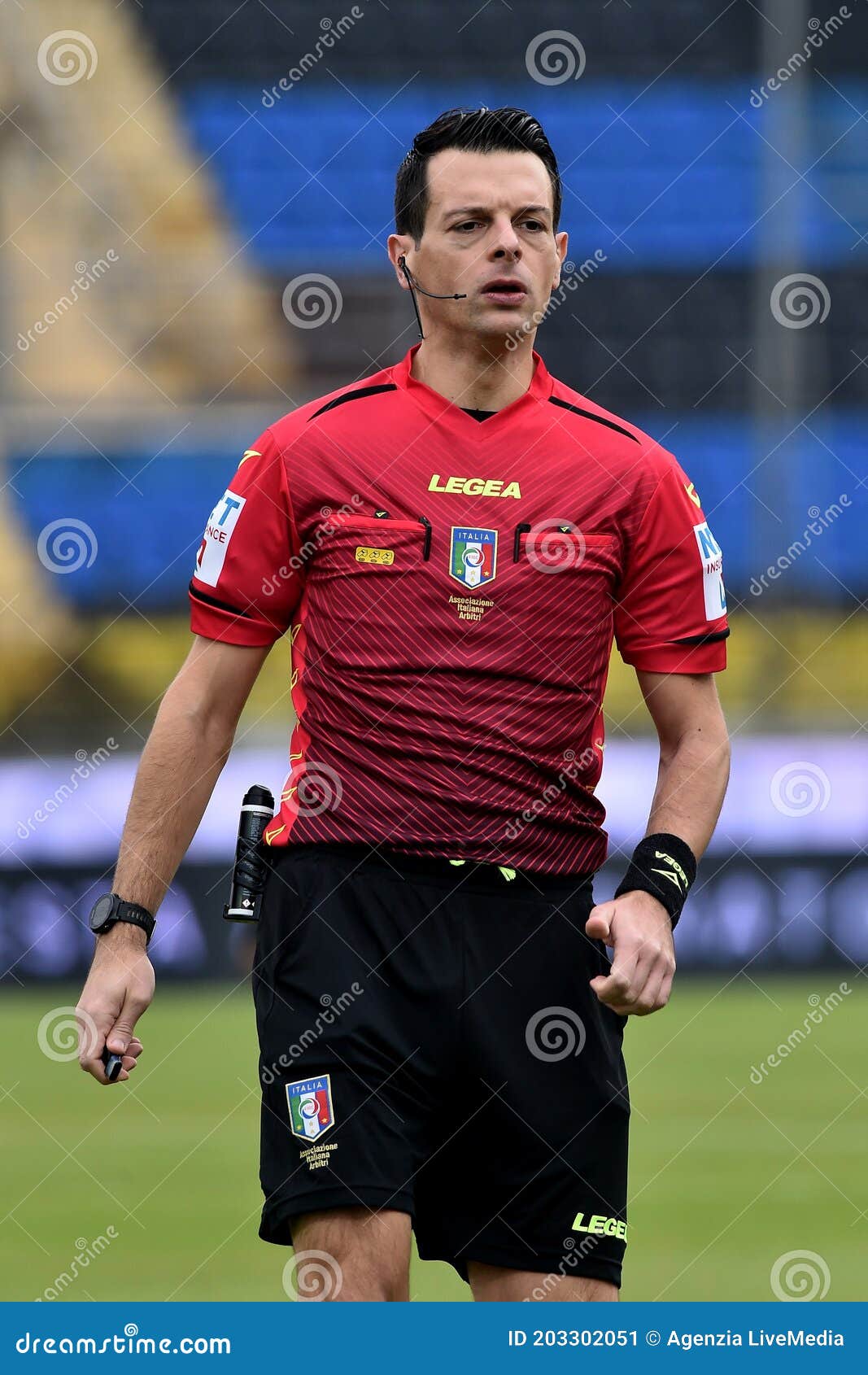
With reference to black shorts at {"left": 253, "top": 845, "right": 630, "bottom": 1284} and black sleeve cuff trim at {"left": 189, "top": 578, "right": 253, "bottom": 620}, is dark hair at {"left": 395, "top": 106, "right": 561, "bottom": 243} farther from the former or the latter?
black shorts at {"left": 253, "top": 845, "right": 630, "bottom": 1284}

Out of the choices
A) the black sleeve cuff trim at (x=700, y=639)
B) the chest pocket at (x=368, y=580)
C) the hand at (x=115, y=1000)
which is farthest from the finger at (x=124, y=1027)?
the black sleeve cuff trim at (x=700, y=639)

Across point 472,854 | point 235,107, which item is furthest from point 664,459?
point 235,107

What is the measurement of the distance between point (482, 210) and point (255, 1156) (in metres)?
4.90

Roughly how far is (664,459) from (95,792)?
26.9 ft

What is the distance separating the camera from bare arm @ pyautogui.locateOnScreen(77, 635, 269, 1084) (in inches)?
118

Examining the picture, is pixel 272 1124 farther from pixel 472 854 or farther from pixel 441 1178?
pixel 472 854

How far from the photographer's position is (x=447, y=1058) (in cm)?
286

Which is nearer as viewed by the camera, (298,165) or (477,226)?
(477,226)

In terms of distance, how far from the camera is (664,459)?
3.11 meters

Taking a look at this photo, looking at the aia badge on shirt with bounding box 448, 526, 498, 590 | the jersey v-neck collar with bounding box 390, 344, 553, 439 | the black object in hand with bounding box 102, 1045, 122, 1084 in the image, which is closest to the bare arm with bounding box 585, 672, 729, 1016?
the aia badge on shirt with bounding box 448, 526, 498, 590

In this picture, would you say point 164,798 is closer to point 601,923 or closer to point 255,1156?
point 601,923

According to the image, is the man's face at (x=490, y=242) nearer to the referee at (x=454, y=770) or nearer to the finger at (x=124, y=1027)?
the referee at (x=454, y=770)

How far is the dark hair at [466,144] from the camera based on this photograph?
3094mm
